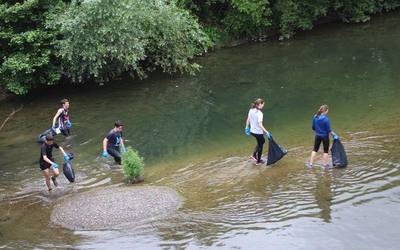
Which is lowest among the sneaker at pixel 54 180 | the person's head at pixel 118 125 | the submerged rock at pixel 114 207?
the submerged rock at pixel 114 207

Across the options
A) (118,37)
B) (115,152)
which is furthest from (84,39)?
(115,152)

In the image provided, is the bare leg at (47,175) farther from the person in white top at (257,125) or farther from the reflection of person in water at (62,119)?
the person in white top at (257,125)

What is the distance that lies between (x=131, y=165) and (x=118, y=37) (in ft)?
34.0

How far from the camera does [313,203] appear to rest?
499 inches

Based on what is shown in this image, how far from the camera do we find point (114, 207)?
531 inches

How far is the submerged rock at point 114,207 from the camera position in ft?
42.3

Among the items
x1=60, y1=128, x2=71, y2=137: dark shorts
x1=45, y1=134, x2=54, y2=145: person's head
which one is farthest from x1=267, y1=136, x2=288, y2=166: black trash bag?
x1=60, y1=128, x2=71, y2=137: dark shorts

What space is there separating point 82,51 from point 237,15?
13.1 metres

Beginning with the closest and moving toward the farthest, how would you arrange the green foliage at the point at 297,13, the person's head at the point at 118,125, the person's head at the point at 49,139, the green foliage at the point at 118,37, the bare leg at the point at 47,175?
the person's head at the point at 49,139, the bare leg at the point at 47,175, the person's head at the point at 118,125, the green foliage at the point at 118,37, the green foliage at the point at 297,13

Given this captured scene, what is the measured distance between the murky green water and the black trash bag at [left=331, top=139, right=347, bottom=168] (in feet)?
0.70

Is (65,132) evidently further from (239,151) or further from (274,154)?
(274,154)

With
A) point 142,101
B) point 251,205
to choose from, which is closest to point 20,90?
point 142,101

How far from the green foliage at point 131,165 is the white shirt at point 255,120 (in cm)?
349

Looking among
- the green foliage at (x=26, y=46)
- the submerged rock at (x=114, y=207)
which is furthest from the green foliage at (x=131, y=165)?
the green foliage at (x=26, y=46)
